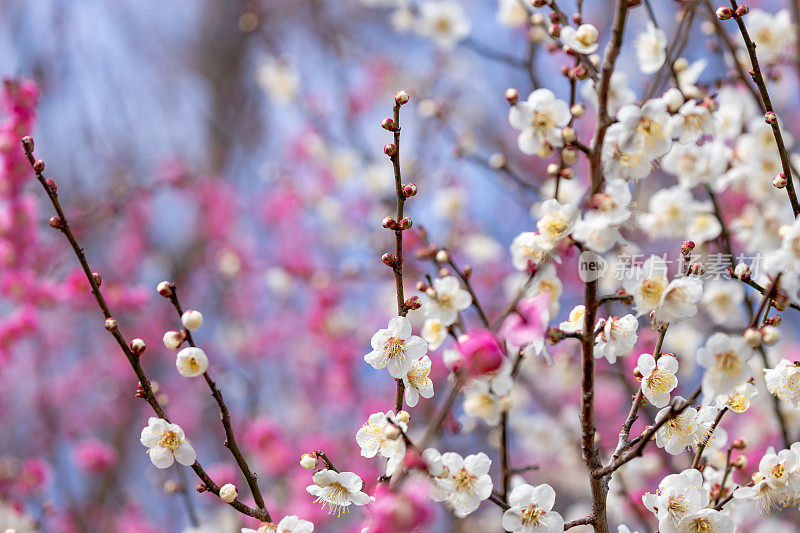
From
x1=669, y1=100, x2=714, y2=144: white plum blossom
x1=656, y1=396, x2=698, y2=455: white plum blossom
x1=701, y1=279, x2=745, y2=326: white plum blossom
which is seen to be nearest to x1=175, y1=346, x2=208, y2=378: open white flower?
x1=656, y1=396, x2=698, y2=455: white plum blossom

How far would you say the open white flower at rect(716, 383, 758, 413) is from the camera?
135 centimetres

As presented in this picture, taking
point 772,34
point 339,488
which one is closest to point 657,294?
point 339,488

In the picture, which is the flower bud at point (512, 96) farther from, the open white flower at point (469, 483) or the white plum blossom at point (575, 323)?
the open white flower at point (469, 483)

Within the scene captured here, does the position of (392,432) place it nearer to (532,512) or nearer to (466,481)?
(466,481)

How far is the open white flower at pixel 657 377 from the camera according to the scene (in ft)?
4.54

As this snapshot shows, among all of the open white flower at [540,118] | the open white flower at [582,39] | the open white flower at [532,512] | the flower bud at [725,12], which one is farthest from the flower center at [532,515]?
the flower bud at [725,12]

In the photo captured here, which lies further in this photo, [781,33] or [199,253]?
[199,253]

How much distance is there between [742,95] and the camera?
2.44 m

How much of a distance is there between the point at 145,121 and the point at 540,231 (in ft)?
16.8

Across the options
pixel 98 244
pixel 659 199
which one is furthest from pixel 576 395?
pixel 98 244

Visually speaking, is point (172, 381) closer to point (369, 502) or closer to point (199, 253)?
point (199, 253)

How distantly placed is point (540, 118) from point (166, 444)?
3.80ft

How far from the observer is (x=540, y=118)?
1.58m

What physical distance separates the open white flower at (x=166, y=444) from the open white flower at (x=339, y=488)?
0.28m
